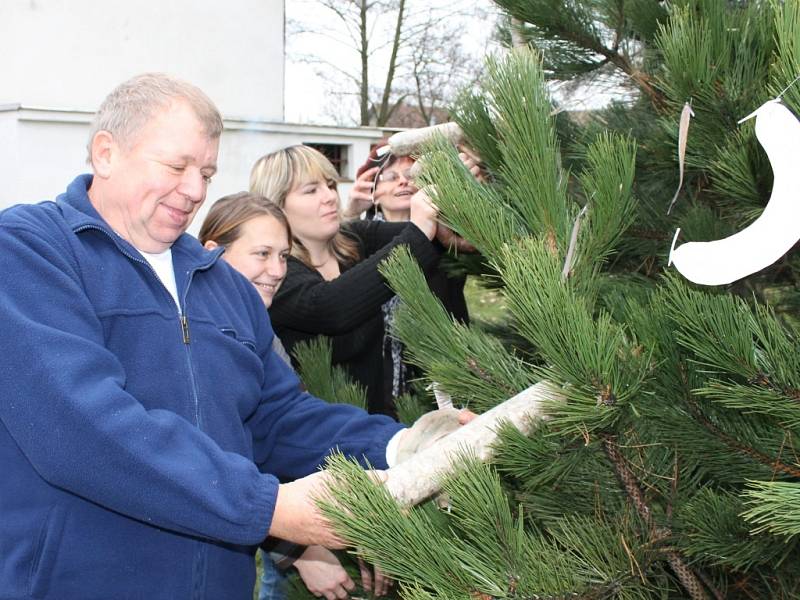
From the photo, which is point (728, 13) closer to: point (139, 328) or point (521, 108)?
point (521, 108)

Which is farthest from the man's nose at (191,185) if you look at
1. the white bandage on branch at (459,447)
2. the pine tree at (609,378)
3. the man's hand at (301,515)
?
the white bandage on branch at (459,447)

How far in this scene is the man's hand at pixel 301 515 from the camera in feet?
4.62

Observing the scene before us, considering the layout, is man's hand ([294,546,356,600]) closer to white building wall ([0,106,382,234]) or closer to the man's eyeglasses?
the man's eyeglasses

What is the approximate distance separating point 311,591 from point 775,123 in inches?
57.9

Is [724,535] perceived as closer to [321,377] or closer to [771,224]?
[771,224]

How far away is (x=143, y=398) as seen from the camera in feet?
5.31

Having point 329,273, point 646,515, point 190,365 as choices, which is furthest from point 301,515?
point 329,273

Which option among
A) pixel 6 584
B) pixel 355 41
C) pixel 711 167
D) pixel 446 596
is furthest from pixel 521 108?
pixel 355 41

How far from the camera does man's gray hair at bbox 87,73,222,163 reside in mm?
1649

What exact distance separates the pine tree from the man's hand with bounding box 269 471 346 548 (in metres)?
0.22

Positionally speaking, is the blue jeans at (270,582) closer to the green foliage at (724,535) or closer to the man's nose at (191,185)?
the man's nose at (191,185)

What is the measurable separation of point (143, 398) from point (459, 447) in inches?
25.8

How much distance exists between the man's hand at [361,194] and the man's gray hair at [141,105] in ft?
4.67

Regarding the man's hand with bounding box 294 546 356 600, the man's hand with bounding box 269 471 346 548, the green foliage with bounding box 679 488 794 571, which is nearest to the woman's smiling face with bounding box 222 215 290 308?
the man's hand with bounding box 294 546 356 600
